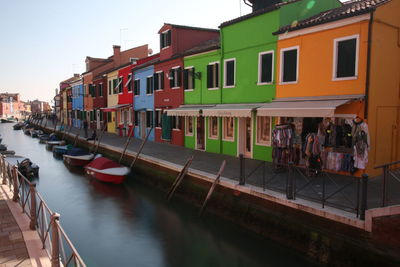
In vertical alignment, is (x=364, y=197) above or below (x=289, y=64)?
below

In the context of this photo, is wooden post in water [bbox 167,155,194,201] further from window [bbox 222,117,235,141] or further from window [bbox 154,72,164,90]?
window [bbox 154,72,164,90]

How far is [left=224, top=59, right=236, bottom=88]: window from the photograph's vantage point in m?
15.7

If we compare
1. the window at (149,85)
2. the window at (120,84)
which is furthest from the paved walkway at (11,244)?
the window at (120,84)

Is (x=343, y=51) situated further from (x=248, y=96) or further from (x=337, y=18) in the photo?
(x=248, y=96)

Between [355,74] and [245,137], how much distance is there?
6.22 m

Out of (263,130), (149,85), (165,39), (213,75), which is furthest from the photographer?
(149,85)

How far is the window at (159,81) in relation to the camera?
21.8 metres

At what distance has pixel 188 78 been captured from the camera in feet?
62.8

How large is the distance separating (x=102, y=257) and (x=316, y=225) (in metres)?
5.89

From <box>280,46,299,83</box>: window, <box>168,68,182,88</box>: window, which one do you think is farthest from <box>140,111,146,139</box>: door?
<box>280,46,299,83</box>: window

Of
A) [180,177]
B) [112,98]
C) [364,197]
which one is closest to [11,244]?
[364,197]

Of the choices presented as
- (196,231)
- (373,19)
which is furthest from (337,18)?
(196,231)

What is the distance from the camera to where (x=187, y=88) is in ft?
63.4

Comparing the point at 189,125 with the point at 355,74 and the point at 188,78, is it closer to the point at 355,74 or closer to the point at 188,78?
the point at 188,78
